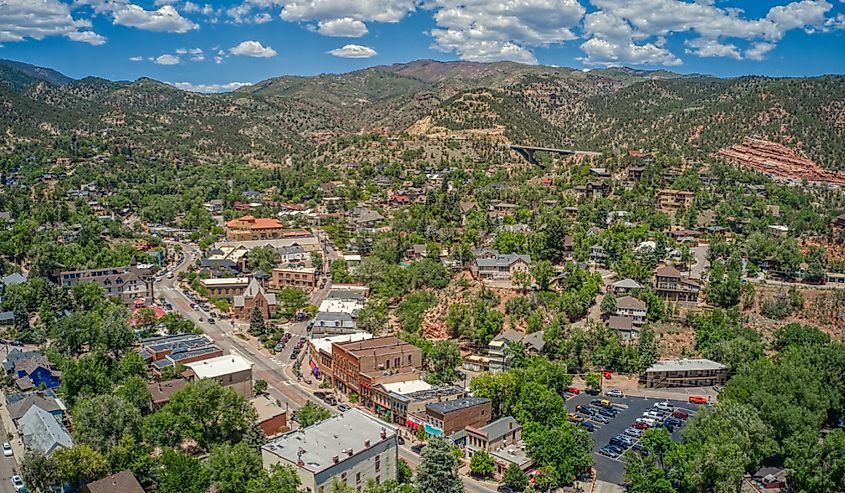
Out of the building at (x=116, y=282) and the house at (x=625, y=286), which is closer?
the house at (x=625, y=286)

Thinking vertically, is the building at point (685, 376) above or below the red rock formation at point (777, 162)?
below

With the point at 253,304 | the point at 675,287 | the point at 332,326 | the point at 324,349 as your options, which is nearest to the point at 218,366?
the point at 324,349

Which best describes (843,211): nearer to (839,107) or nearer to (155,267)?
(839,107)

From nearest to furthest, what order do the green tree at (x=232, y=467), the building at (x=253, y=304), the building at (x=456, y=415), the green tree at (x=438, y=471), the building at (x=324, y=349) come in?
the green tree at (x=232, y=467)
the green tree at (x=438, y=471)
the building at (x=456, y=415)
the building at (x=324, y=349)
the building at (x=253, y=304)

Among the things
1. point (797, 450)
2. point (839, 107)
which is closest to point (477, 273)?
point (797, 450)

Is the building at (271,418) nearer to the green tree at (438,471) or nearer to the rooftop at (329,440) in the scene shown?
the rooftop at (329,440)

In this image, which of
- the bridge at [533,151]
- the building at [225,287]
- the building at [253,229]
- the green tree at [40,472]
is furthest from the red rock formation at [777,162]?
the green tree at [40,472]

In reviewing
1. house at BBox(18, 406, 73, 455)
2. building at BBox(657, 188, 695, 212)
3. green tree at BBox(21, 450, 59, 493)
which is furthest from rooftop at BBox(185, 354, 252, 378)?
building at BBox(657, 188, 695, 212)

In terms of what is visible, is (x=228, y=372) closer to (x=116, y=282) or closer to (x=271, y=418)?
(x=271, y=418)

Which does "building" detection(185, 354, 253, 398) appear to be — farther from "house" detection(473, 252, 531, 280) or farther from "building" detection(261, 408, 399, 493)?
"house" detection(473, 252, 531, 280)
